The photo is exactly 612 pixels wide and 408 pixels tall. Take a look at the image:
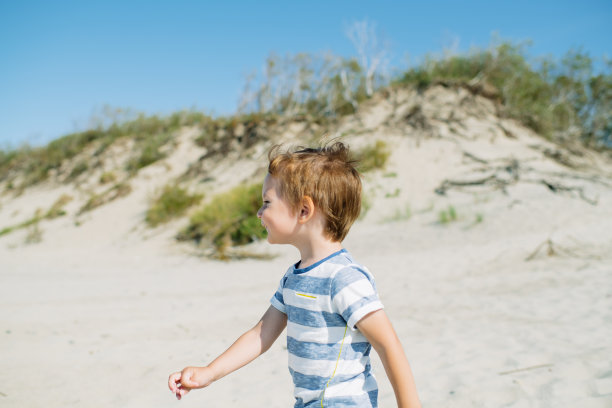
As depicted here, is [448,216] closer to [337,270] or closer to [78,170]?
[337,270]

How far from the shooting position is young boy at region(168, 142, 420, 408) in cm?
Result: 132

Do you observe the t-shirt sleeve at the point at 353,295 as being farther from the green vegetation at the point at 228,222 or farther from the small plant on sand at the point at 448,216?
the small plant on sand at the point at 448,216

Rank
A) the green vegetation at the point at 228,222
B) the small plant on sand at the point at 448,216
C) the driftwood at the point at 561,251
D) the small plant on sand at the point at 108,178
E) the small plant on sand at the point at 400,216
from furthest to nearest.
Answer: the small plant on sand at the point at 108,178
the small plant on sand at the point at 400,216
the green vegetation at the point at 228,222
the small plant on sand at the point at 448,216
the driftwood at the point at 561,251

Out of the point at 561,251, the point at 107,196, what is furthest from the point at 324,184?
the point at 107,196

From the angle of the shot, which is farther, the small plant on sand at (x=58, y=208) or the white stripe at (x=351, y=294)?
the small plant on sand at (x=58, y=208)

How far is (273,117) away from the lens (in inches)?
560

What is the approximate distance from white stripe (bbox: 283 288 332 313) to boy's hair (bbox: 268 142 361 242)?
0.71ft

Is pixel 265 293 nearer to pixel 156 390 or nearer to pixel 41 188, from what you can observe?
pixel 156 390

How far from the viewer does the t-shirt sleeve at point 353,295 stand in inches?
51.7

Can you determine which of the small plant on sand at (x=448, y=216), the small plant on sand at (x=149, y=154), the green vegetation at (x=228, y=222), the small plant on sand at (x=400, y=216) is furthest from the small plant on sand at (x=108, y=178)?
the small plant on sand at (x=448, y=216)

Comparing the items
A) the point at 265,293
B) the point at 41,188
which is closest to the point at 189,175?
the point at 41,188

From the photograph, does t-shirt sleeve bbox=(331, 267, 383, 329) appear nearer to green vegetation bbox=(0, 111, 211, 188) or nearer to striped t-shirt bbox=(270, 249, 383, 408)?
striped t-shirt bbox=(270, 249, 383, 408)

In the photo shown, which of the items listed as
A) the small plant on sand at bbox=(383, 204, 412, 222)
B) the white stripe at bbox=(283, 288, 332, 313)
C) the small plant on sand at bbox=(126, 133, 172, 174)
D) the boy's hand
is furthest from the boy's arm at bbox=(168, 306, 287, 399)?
the small plant on sand at bbox=(126, 133, 172, 174)

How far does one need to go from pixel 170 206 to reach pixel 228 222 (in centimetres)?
279
